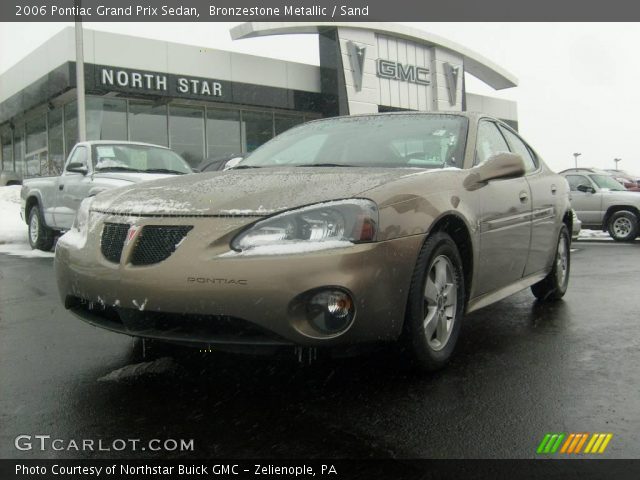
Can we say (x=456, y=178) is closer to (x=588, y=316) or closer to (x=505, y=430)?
(x=505, y=430)

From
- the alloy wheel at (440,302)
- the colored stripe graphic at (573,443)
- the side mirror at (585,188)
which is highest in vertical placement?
the side mirror at (585,188)

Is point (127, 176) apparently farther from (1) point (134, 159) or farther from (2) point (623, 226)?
(2) point (623, 226)

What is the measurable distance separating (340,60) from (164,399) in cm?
2012

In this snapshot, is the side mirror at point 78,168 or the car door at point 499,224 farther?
the side mirror at point 78,168

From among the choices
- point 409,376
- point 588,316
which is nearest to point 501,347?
point 409,376

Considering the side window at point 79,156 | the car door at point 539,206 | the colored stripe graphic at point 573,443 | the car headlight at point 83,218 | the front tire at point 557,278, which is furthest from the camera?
the side window at point 79,156

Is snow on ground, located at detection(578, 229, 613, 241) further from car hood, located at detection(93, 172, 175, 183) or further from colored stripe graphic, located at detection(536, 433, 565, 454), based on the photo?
colored stripe graphic, located at detection(536, 433, 565, 454)

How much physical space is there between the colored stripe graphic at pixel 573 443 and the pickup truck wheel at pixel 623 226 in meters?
11.7

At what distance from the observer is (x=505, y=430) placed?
8.38ft

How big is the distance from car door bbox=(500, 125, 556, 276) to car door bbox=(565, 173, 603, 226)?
29.4 ft

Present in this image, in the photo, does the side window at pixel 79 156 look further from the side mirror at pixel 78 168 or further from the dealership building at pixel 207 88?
the dealership building at pixel 207 88

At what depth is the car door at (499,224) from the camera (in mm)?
3812

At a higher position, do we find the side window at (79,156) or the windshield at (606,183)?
the side window at (79,156)

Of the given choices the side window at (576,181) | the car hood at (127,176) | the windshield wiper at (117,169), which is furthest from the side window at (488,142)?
the side window at (576,181)
